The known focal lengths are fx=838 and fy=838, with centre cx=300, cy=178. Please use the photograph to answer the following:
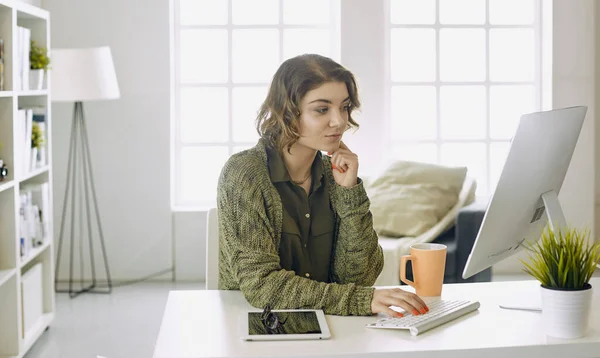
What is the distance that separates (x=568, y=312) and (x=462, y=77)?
424 centimetres

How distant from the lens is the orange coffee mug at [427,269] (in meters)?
1.99

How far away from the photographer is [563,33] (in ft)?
18.2

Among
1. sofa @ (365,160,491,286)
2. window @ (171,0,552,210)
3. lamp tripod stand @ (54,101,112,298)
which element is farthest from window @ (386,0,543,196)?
lamp tripod stand @ (54,101,112,298)

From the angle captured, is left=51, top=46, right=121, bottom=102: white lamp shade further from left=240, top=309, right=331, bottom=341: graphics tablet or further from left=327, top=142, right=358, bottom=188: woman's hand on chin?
left=240, top=309, right=331, bottom=341: graphics tablet

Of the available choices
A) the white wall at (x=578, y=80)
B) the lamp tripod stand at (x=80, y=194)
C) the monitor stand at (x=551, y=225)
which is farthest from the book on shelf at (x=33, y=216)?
the white wall at (x=578, y=80)

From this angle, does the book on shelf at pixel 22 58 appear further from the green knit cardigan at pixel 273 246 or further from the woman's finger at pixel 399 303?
the woman's finger at pixel 399 303

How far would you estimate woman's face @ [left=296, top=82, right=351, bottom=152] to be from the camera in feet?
7.12

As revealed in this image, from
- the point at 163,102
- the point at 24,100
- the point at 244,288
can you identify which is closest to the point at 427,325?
the point at 244,288

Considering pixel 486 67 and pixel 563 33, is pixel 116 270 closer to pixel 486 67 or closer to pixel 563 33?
pixel 486 67

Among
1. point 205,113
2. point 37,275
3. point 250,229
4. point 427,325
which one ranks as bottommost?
point 37,275

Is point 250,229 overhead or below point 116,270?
overhead

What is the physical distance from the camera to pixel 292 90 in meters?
2.21

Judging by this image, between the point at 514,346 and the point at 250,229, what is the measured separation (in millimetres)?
709

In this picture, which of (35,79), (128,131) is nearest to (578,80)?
(128,131)
